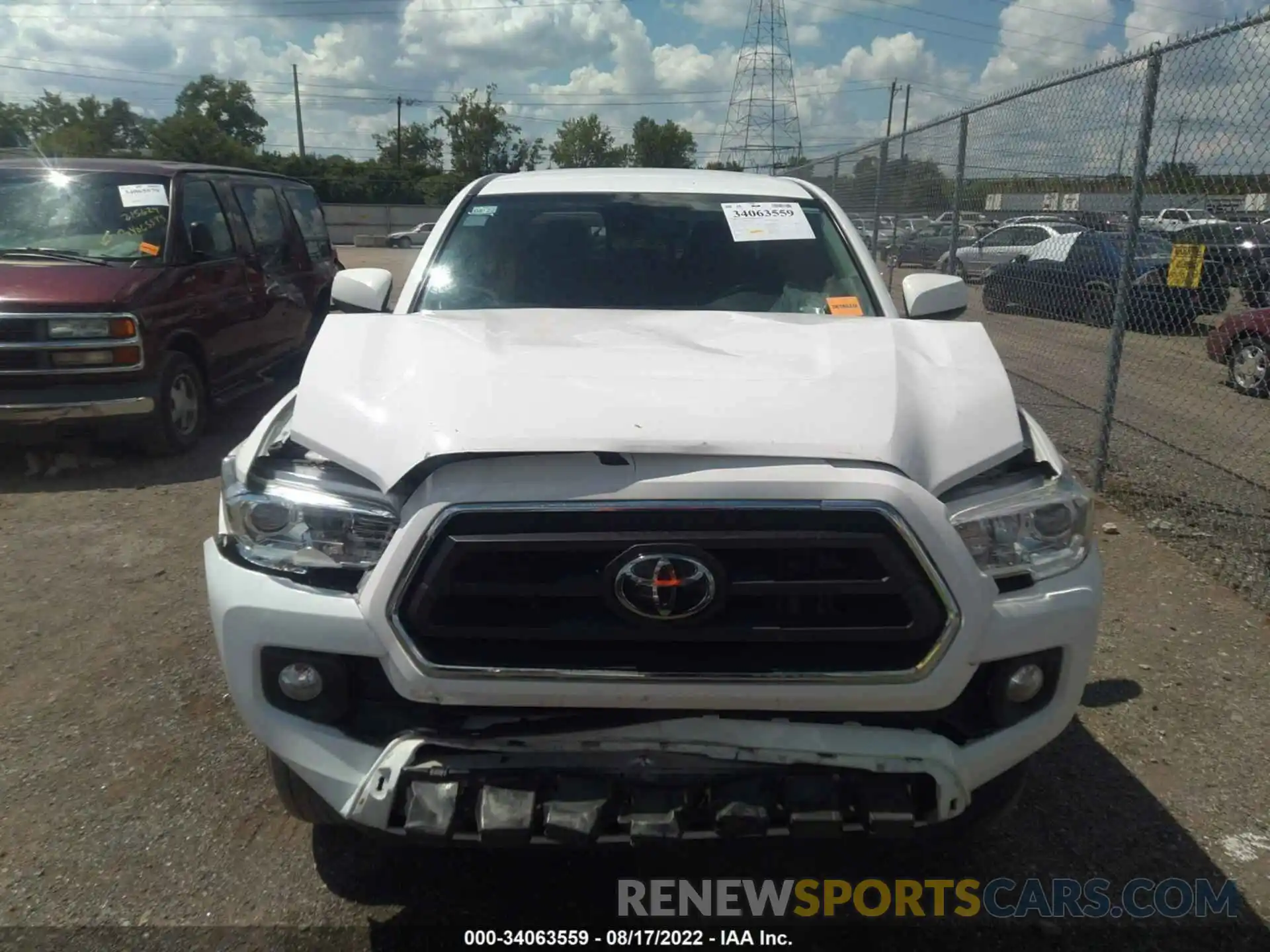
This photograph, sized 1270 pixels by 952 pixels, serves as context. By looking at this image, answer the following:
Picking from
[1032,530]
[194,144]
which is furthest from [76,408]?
[194,144]

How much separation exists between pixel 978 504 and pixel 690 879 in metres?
1.24

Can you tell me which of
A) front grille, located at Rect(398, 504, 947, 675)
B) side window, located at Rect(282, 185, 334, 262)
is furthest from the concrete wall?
front grille, located at Rect(398, 504, 947, 675)

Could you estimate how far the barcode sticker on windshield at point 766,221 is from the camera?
3.71 meters

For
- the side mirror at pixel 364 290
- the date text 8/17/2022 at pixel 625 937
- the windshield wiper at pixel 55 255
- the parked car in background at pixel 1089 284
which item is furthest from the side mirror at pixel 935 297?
the windshield wiper at pixel 55 255

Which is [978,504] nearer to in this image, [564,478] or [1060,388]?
[564,478]

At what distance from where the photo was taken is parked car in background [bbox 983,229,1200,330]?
19.1ft

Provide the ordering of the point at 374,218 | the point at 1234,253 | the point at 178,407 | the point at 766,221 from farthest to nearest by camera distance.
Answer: the point at 374,218 < the point at 178,407 < the point at 1234,253 < the point at 766,221

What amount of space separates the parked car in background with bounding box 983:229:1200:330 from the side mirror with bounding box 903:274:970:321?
2.68 metres

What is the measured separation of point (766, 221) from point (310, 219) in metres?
7.02

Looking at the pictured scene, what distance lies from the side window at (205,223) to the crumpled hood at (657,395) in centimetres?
470

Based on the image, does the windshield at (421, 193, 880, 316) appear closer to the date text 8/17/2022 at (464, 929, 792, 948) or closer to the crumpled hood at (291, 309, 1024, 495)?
the crumpled hood at (291, 309, 1024, 495)

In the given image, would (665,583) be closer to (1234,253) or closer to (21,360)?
(1234,253)

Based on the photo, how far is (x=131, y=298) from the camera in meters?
5.98

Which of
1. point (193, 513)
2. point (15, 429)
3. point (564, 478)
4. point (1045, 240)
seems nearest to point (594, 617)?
point (564, 478)
